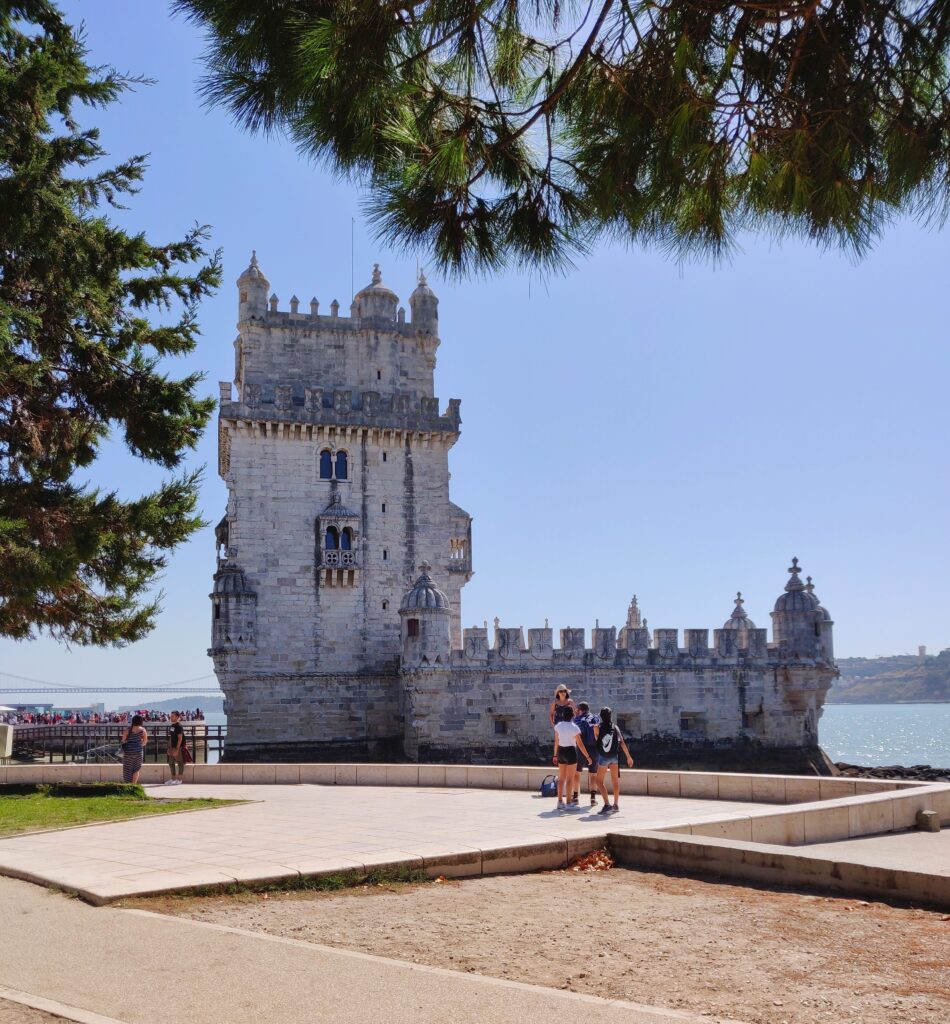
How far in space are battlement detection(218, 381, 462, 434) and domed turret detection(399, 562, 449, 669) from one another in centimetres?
605

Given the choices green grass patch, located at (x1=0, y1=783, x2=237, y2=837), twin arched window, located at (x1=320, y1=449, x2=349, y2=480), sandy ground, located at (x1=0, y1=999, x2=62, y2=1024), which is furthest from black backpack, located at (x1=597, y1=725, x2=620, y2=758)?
twin arched window, located at (x1=320, y1=449, x2=349, y2=480)

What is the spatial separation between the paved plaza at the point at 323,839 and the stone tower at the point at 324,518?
634 inches

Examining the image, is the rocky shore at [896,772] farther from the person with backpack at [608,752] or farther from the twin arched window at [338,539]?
the person with backpack at [608,752]

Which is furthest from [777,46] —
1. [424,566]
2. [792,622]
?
[792,622]

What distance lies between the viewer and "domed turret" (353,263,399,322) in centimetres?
3575

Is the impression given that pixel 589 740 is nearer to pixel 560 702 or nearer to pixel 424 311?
pixel 560 702

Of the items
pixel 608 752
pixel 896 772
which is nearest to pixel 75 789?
pixel 608 752

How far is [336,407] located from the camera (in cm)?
3422

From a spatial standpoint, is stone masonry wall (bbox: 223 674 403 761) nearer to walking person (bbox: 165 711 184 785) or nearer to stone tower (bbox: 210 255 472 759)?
stone tower (bbox: 210 255 472 759)

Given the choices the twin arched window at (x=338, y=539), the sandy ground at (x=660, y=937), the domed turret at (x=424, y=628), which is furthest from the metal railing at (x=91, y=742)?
the sandy ground at (x=660, y=937)

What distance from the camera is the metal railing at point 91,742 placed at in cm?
3281

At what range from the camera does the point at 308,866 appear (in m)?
9.30

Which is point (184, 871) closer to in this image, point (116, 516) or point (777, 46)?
point (116, 516)

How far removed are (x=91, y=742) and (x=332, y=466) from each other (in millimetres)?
13809
